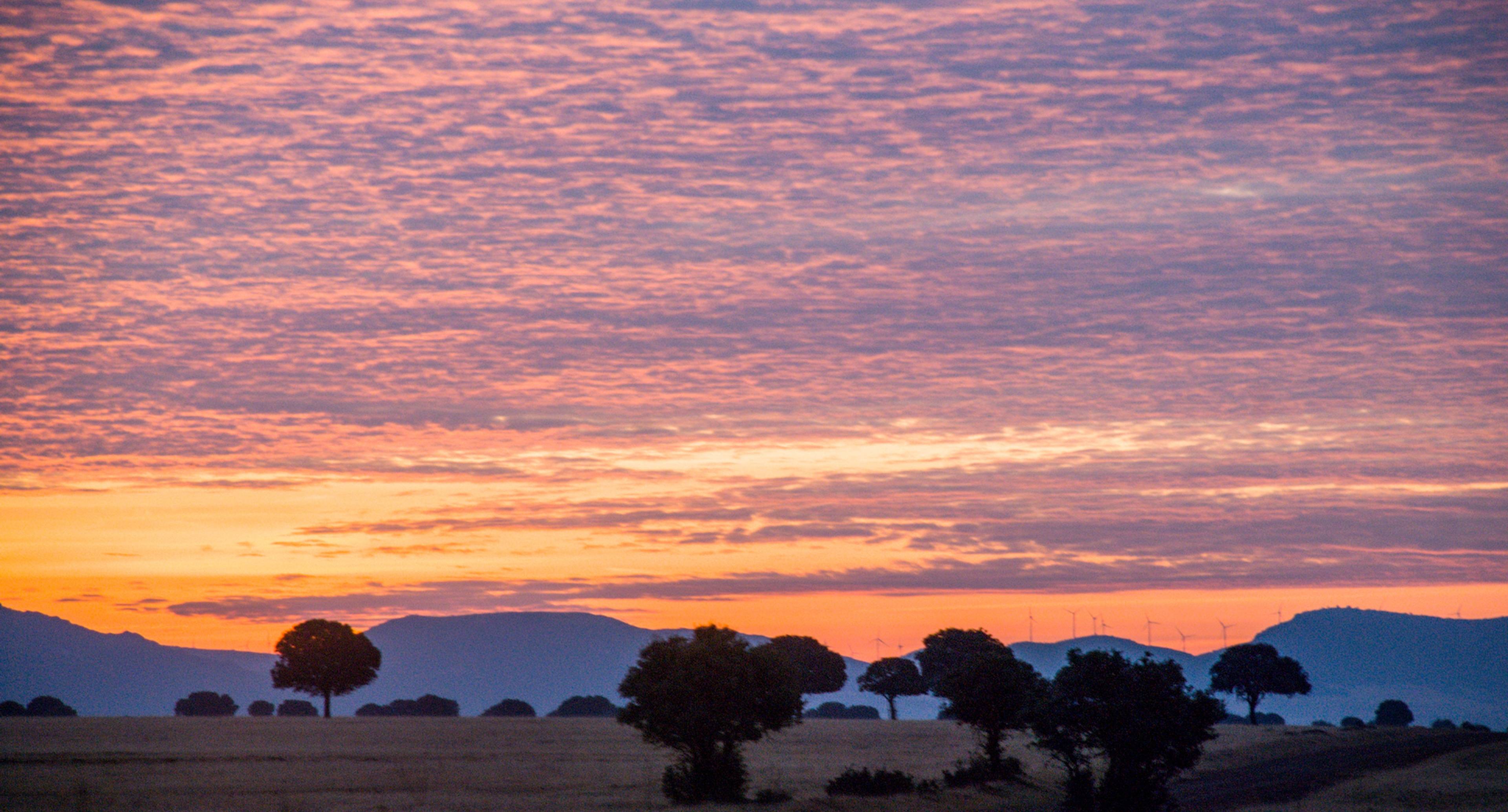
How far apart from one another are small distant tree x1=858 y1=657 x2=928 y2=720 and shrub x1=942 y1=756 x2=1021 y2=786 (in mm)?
98144

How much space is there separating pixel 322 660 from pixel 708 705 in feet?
352

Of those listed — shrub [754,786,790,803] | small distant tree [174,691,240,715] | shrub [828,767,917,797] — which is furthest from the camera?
small distant tree [174,691,240,715]

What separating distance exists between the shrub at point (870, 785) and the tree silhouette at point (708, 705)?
16.2ft

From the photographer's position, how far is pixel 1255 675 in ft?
569

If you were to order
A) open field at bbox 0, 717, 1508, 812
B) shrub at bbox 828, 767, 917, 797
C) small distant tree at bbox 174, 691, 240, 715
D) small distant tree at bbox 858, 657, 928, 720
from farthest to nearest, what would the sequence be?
small distant tree at bbox 174, 691, 240, 715 < small distant tree at bbox 858, 657, 928, 720 < shrub at bbox 828, 767, 917, 797 < open field at bbox 0, 717, 1508, 812

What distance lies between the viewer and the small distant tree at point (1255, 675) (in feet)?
566

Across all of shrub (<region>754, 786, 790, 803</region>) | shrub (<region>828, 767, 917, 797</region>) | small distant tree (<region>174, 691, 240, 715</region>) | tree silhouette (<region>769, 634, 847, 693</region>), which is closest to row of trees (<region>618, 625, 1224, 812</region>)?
shrub (<region>754, 786, 790, 803</region>)

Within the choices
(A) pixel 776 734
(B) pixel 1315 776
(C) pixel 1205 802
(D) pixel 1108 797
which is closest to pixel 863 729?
(A) pixel 776 734

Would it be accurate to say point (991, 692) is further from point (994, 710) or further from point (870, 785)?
point (870, 785)

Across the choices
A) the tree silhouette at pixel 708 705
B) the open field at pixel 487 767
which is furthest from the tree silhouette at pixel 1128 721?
the tree silhouette at pixel 708 705

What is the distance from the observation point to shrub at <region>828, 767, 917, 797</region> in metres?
55.2

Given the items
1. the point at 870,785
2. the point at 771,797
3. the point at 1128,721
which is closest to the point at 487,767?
the point at 771,797

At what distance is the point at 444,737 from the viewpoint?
331 feet

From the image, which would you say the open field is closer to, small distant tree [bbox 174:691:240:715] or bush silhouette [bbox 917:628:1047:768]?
bush silhouette [bbox 917:628:1047:768]
